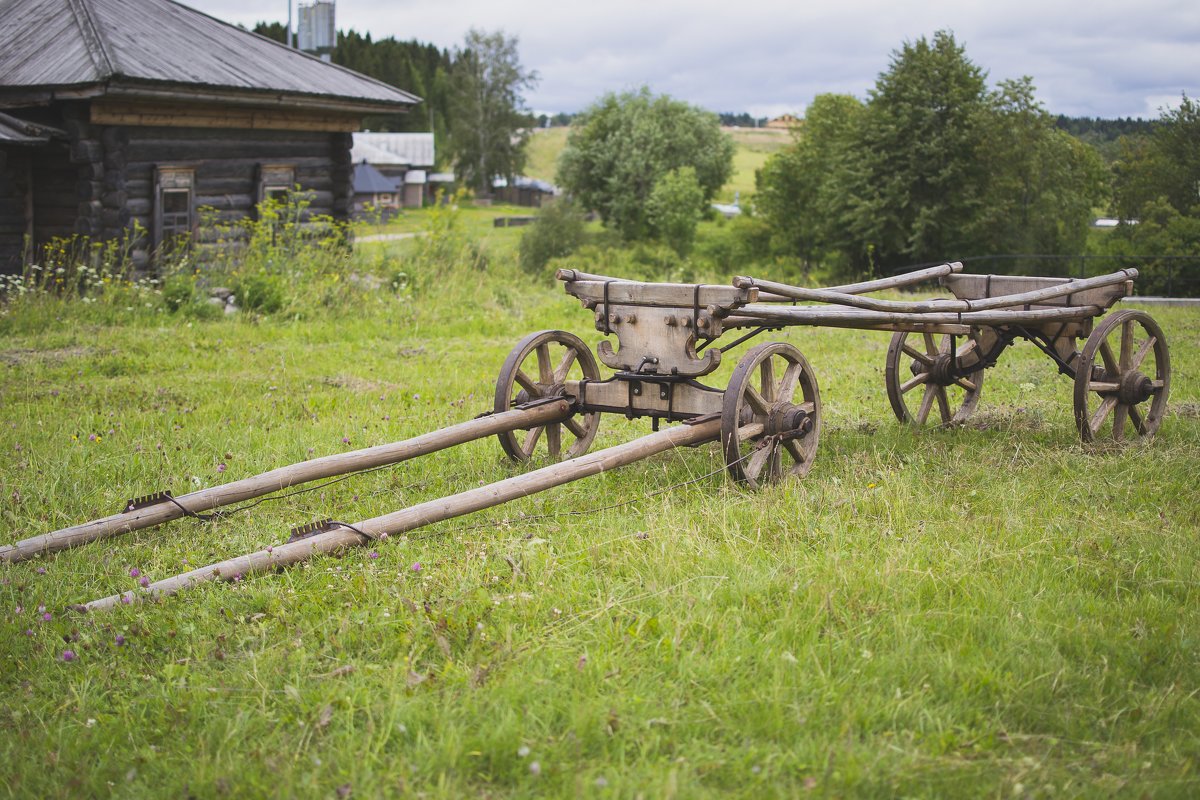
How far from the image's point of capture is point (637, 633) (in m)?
3.64

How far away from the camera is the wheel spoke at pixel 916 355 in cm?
716

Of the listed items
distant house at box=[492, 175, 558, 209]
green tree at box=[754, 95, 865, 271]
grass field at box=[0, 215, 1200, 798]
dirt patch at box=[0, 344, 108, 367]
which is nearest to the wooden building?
dirt patch at box=[0, 344, 108, 367]

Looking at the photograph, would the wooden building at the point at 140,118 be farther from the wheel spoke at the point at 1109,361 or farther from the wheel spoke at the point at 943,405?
the wheel spoke at the point at 1109,361

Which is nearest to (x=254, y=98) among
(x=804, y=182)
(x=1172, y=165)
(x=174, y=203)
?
(x=174, y=203)

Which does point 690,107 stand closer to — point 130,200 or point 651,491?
point 130,200

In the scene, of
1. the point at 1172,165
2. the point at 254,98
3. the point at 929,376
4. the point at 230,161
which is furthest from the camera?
the point at 1172,165

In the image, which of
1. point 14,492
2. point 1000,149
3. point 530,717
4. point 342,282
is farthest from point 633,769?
point 1000,149

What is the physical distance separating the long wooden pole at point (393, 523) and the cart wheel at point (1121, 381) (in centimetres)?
297

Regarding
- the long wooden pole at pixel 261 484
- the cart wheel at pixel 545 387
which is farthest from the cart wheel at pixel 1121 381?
the long wooden pole at pixel 261 484

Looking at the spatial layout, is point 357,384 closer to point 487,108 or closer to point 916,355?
point 916,355

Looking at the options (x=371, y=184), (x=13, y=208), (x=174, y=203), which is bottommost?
(x=13, y=208)

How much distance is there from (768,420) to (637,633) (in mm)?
2216

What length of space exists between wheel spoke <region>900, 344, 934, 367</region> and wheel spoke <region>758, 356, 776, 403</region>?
1681 mm

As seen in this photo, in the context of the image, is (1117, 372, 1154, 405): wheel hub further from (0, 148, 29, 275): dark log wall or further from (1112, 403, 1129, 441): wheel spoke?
(0, 148, 29, 275): dark log wall
